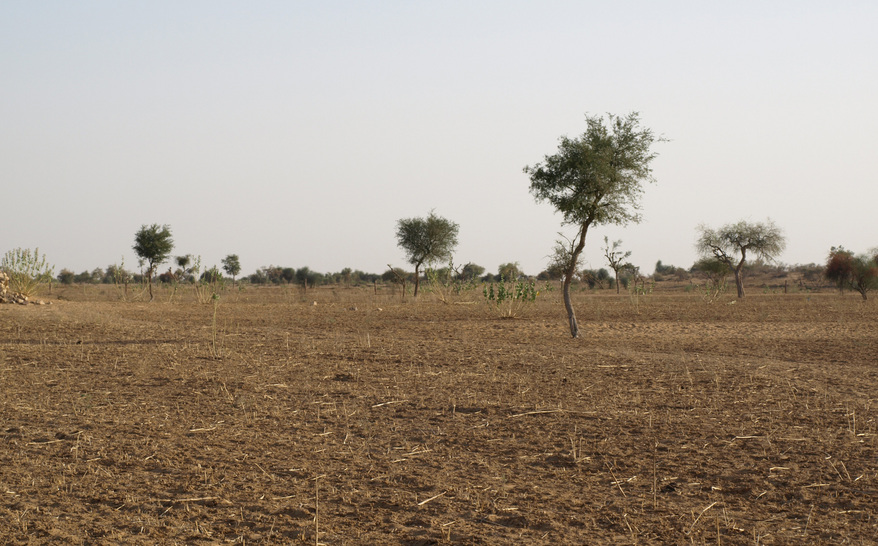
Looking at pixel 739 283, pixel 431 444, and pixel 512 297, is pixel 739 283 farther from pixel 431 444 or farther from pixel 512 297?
pixel 431 444

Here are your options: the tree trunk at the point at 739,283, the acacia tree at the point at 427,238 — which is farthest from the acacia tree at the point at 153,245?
the tree trunk at the point at 739,283

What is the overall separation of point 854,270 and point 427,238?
81.3ft

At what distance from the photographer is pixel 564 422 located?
7949mm

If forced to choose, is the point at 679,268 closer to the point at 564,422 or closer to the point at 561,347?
the point at 561,347

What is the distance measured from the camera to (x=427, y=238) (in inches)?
1780

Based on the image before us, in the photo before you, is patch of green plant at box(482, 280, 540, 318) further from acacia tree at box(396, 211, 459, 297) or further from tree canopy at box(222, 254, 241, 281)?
tree canopy at box(222, 254, 241, 281)

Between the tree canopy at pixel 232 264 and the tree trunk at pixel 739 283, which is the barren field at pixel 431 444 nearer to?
the tree trunk at pixel 739 283

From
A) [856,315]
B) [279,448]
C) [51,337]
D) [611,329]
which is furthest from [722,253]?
[279,448]

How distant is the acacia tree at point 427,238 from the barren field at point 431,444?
30308 millimetres

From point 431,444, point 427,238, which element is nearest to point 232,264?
point 427,238

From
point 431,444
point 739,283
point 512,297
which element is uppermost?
point 739,283

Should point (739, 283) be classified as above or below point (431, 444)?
above

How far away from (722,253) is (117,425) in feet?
175

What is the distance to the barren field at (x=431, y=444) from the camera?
4832 millimetres
